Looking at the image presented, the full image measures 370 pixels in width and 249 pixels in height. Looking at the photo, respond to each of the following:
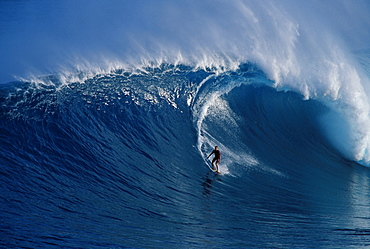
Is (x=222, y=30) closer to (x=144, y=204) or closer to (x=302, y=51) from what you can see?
(x=302, y=51)

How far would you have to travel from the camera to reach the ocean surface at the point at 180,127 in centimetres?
686

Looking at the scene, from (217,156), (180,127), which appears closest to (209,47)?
(180,127)

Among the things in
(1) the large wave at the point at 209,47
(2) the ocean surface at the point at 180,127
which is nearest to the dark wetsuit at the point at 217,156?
(2) the ocean surface at the point at 180,127

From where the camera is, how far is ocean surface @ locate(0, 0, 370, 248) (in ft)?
22.5

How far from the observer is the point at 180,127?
1150 cm

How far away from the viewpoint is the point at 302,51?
1695 centimetres

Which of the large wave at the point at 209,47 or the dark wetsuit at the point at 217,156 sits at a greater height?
the large wave at the point at 209,47

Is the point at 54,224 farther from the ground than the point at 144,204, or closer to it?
closer to it

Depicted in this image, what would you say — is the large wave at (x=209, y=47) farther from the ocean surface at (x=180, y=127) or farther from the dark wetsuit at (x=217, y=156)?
the dark wetsuit at (x=217, y=156)

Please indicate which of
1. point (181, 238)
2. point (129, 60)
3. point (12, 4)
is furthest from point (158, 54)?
point (12, 4)

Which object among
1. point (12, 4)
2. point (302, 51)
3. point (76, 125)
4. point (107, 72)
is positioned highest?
point (12, 4)

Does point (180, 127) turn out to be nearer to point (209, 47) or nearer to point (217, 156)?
point (217, 156)

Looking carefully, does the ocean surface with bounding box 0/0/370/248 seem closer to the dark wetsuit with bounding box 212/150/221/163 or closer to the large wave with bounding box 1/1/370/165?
the large wave with bounding box 1/1/370/165

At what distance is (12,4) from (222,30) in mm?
13012
